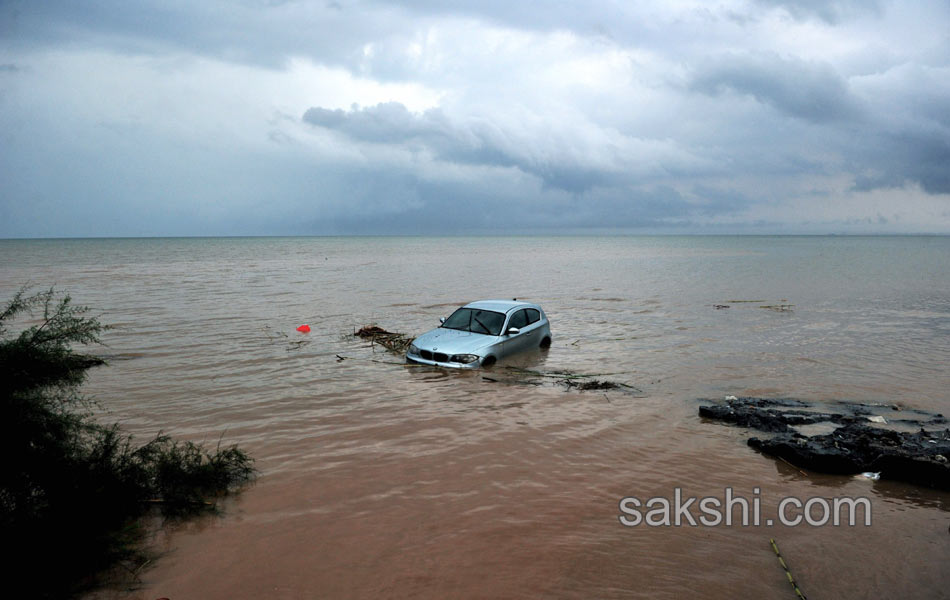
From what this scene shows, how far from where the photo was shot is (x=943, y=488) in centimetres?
670

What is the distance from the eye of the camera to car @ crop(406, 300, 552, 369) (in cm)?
1259

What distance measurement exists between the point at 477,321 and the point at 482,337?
0.79 meters

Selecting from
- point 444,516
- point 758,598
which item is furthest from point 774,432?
point 444,516

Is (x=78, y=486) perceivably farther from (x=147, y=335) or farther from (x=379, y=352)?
(x=147, y=335)

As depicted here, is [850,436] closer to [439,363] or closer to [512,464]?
[512,464]

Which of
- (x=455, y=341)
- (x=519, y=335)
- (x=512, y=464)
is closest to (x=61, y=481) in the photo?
(x=512, y=464)

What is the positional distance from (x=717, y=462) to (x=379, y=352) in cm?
949

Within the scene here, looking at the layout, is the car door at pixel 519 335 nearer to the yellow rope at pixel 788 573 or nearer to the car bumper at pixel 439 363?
the car bumper at pixel 439 363

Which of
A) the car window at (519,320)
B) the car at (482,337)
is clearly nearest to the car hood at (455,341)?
the car at (482,337)

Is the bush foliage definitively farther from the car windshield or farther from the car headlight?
the car windshield

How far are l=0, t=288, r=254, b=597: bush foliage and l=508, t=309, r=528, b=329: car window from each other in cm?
878

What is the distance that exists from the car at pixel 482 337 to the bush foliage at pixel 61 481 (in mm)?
6782

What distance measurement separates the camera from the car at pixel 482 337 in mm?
12594

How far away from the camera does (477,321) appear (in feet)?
45.9
